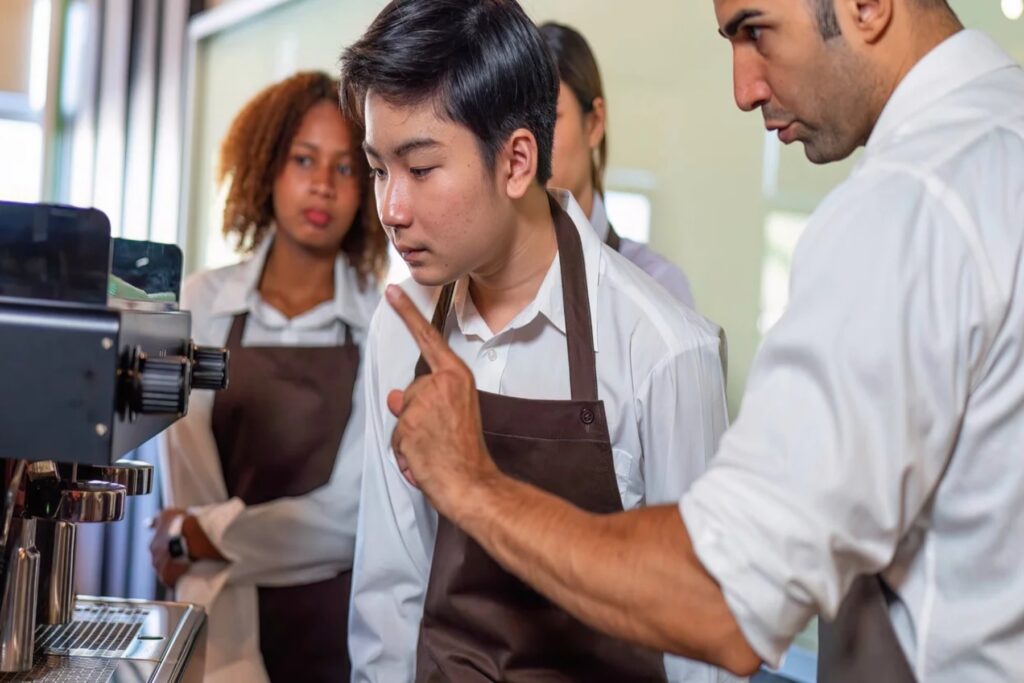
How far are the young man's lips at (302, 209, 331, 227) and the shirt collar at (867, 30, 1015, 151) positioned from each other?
1354 mm

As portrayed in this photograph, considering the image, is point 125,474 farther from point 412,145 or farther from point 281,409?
point 281,409

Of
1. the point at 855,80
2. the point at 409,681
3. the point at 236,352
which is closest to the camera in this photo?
the point at 855,80

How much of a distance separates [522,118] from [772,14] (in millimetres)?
471

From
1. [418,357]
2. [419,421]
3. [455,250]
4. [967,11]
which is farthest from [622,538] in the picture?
[967,11]

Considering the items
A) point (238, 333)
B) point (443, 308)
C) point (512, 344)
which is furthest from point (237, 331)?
point (512, 344)

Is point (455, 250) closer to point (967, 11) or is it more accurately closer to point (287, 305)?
point (967, 11)

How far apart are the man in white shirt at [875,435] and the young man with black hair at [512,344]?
0.37 m

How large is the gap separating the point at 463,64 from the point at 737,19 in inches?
17.0

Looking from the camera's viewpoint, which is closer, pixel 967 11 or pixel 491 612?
pixel 491 612

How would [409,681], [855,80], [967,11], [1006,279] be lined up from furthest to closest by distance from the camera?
1. [967,11]
2. [409,681]
3. [855,80]
4. [1006,279]

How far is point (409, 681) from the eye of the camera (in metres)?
1.34

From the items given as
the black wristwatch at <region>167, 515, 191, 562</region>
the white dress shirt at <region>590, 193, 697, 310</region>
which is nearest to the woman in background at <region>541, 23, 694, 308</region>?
the white dress shirt at <region>590, 193, 697, 310</region>

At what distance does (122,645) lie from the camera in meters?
1.17

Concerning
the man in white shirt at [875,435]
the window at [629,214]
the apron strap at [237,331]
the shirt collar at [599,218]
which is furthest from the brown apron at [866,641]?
the apron strap at [237,331]
